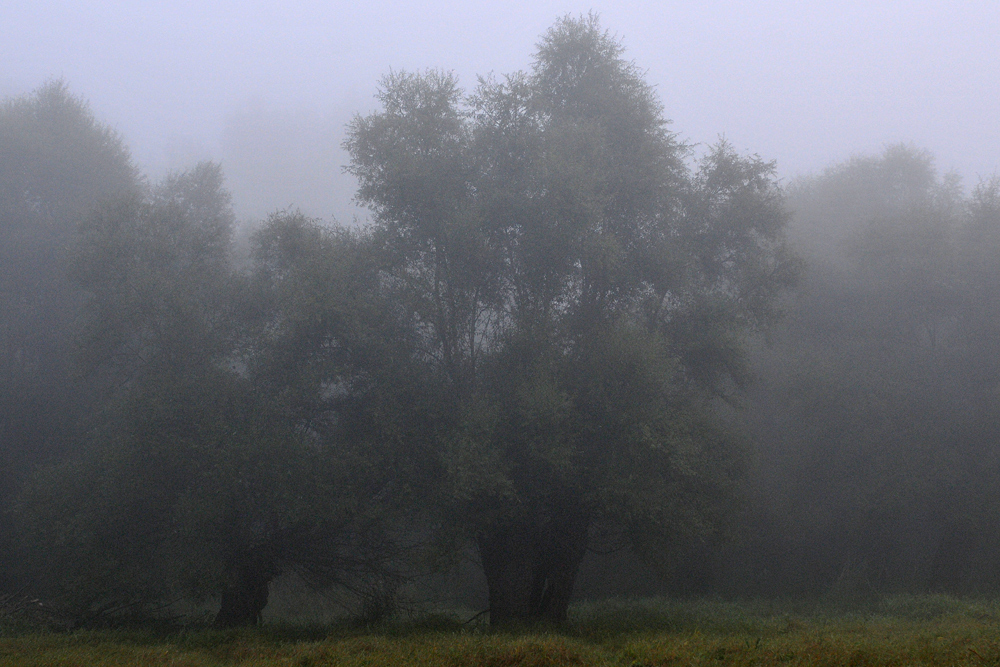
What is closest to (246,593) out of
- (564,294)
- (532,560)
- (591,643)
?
(532,560)

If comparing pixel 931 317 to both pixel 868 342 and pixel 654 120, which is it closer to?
pixel 868 342

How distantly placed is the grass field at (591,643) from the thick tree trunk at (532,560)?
0.69 m

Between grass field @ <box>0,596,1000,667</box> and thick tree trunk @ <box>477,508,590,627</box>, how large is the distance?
0.69m

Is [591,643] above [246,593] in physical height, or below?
below

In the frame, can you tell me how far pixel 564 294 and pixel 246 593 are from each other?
360 inches

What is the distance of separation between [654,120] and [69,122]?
69.6 ft

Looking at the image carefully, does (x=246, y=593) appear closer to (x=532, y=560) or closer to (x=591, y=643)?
(x=532, y=560)

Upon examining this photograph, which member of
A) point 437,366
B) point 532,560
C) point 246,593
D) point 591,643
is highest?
point 437,366

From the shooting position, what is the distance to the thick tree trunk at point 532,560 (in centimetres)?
1553

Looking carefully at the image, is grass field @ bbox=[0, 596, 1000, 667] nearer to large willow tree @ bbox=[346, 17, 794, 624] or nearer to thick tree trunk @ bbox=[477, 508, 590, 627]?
thick tree trunk @ bbox=[477, 508, 590, 627]

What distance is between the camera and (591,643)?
12.4 metres

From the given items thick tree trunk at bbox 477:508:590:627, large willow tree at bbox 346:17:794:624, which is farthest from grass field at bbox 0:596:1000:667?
large willow tree at bbox 346:17:794:624

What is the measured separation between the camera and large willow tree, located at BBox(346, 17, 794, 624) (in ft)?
47.0

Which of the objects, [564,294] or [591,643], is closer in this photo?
[591,643]
